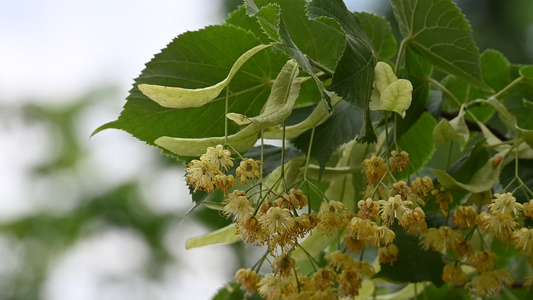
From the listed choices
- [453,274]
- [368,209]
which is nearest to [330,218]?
[368,209]

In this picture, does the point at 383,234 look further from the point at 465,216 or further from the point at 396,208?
the point at 465,216

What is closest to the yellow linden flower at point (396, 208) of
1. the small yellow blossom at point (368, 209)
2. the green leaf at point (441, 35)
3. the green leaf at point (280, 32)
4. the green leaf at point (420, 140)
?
the small yellow blossom at point (368, 209)

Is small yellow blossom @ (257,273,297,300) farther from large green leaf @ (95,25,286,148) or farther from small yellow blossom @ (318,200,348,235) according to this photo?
large green leaf @ (95,25,286,148)

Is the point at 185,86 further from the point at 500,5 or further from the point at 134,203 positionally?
the point at 500,5

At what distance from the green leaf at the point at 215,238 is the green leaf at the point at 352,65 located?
246 mm

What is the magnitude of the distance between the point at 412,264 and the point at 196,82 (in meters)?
0.40

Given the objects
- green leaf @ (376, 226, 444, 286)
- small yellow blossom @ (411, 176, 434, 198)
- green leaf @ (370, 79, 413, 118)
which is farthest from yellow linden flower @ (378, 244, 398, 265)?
green leaf @ (370, 79, 413, 118)

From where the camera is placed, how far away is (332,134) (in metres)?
0.90

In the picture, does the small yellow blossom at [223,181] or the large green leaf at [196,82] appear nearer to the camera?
the small yellow blossom at [223,181]

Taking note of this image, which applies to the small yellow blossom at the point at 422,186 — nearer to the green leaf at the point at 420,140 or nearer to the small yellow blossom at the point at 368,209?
the small yellow blossom at the point at 368,209

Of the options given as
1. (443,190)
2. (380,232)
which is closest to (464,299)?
(443,190)

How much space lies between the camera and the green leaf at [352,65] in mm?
754

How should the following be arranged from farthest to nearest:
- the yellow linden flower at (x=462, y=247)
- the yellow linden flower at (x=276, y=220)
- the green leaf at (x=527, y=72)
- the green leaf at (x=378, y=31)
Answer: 1. the green leaf at (x=378, y=31)
2. the green leaf at (x=527, y=72)
3. the yellow linden flower at (x=462, y=247)
4. the yellow linden flower at (x=276, y=220)

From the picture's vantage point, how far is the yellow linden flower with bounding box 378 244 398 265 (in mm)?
954
